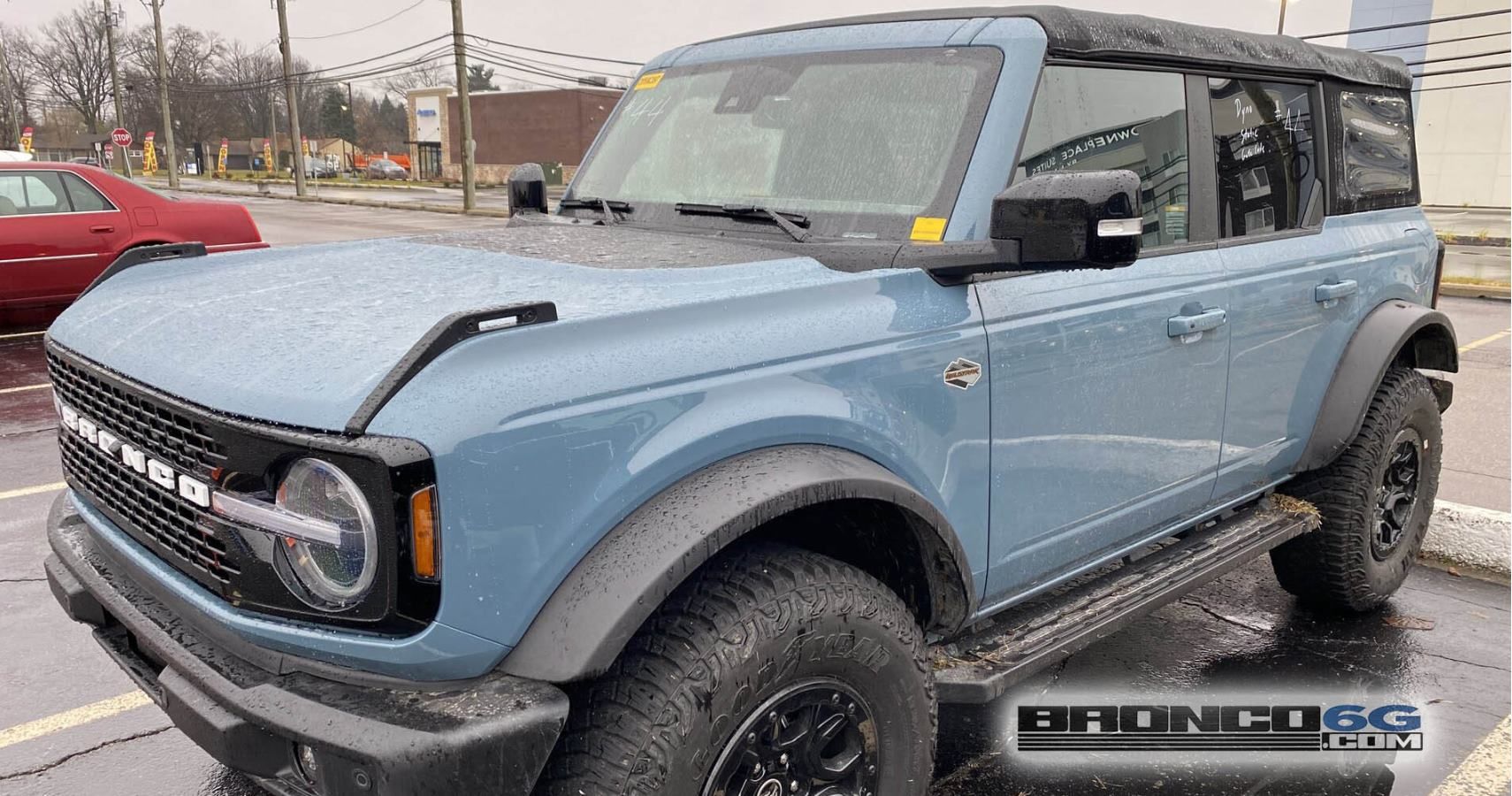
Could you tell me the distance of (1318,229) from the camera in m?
3.76

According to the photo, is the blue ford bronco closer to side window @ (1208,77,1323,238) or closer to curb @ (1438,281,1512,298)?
side window @ (1208,77,1323,238)

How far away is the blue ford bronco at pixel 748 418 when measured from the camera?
180 centimetres

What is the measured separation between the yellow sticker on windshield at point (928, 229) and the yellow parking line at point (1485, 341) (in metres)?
10.3

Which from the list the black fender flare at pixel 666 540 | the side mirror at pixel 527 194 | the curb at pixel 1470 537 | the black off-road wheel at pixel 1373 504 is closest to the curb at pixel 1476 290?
the curb at pixel 1470 537

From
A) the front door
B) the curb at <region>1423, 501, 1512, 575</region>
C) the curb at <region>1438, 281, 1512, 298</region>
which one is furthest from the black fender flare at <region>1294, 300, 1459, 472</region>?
the curb at <region>1438, 281, 1512, 298</region>

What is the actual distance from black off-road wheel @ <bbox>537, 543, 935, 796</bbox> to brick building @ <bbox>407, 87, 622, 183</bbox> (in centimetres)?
6256

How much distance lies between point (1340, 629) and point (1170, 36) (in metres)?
2.40

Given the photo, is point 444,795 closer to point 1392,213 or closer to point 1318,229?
point 1318,229

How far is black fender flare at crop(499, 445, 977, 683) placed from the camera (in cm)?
181

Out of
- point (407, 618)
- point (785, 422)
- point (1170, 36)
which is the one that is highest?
point (1170, 36)

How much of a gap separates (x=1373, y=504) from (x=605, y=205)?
9.71 feet

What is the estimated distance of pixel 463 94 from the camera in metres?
32.8

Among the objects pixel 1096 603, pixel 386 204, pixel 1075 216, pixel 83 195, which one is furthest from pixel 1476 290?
pixel 386 204

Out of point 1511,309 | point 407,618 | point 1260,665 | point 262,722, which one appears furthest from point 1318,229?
point 1511,309
